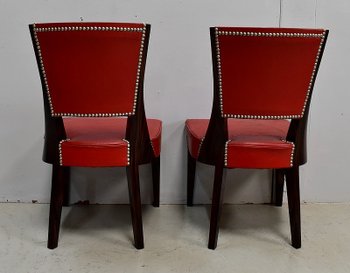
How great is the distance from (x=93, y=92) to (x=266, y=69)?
2.11 feet

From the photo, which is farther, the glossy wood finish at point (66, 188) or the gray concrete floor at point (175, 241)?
the glossy wood finish at point (66, 188)

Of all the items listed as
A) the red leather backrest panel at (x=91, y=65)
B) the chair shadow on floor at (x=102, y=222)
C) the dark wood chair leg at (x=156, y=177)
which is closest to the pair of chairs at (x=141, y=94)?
the red leather backrest panel at (x=91, y=65)

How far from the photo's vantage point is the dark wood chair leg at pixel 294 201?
1768 millimetres

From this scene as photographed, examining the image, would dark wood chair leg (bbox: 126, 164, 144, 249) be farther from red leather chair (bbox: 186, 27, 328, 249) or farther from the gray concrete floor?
red leather chair (bbox: 186, 27, 328, 249)

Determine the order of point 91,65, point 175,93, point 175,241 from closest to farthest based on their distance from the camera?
point 91,65 → point 175,241 → point 175,93

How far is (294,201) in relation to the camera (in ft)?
5.85

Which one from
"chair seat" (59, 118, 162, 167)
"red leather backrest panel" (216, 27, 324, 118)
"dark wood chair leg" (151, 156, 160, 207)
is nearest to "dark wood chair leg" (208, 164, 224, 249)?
"red leather backrest panel" (216, 27, 324, 118)

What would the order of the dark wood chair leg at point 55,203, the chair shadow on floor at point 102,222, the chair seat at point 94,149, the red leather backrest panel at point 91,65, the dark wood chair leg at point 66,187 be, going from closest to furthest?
the red leather backrest panel at point 91,65, the chair seat at point 94,149, the dark wood chair leg at point 55,203, the chair shadow on floor at point 102,222, the dark wood chair leg at point 66,187

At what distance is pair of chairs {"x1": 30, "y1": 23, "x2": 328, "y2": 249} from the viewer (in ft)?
4.96

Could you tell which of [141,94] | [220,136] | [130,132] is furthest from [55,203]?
[220,136]

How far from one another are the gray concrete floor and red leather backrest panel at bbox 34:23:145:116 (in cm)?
58

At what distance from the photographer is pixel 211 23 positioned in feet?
6.91

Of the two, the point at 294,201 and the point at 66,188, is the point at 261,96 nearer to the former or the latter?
the point at 294,201

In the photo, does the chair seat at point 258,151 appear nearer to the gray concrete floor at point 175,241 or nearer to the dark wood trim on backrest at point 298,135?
the dark wood trim on backrest at point 298,135
